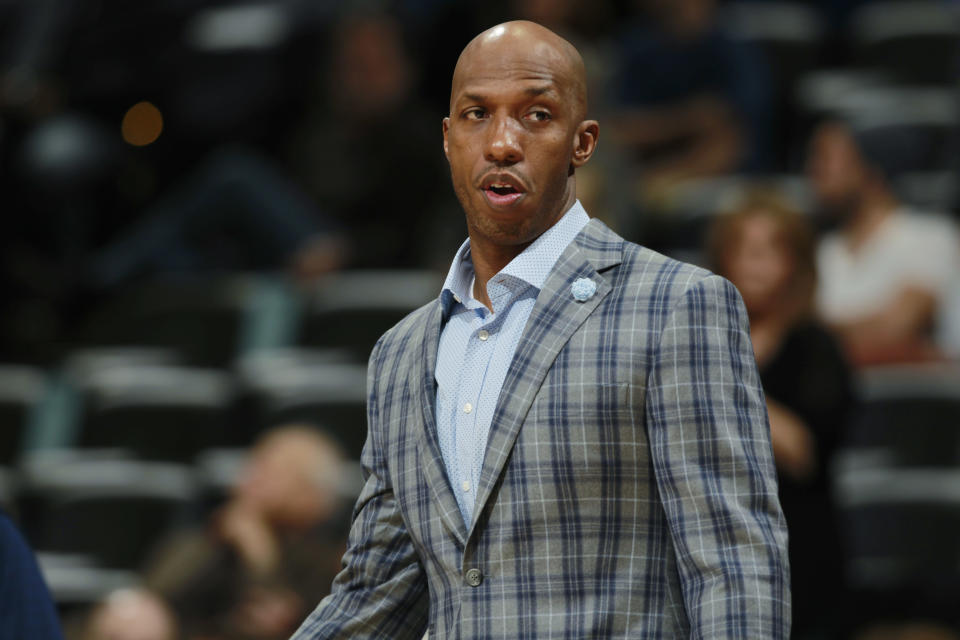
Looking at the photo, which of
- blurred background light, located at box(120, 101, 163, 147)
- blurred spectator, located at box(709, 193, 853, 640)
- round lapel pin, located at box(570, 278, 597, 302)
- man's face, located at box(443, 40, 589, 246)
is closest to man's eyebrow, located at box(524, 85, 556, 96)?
man's face, located at box(443, 40, 589, 246)

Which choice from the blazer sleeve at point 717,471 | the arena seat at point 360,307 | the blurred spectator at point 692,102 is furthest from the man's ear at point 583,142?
the blurred spectator at point 692,102

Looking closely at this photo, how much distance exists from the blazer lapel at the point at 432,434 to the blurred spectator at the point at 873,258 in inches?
126

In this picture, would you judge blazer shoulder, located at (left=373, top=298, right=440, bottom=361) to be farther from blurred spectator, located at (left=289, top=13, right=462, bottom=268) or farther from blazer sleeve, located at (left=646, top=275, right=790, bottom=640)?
blurred spectator, located at (left=289, top=13, right=462, bottom=268)

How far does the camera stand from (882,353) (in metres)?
4.94

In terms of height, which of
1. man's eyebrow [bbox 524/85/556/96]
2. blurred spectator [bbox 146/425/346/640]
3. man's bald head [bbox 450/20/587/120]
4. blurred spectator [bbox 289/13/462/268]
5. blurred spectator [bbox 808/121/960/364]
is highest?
blurred spectator [bbox 289/13/462/268]

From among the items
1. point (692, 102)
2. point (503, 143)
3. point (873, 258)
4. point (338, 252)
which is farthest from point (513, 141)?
point (692, 102)

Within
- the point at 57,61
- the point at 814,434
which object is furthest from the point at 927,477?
the point at 57,61

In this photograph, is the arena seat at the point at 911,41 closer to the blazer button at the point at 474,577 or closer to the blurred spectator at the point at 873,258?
the blurred spectator at the point at 873,258

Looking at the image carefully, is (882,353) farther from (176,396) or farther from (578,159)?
(578,159)

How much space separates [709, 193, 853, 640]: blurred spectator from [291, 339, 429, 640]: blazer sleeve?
188 cm

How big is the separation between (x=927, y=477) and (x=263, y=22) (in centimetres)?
358

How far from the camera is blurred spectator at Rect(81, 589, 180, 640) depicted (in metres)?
4.49

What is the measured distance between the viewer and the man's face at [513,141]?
1.66 m

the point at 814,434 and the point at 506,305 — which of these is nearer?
the point at 506,305
